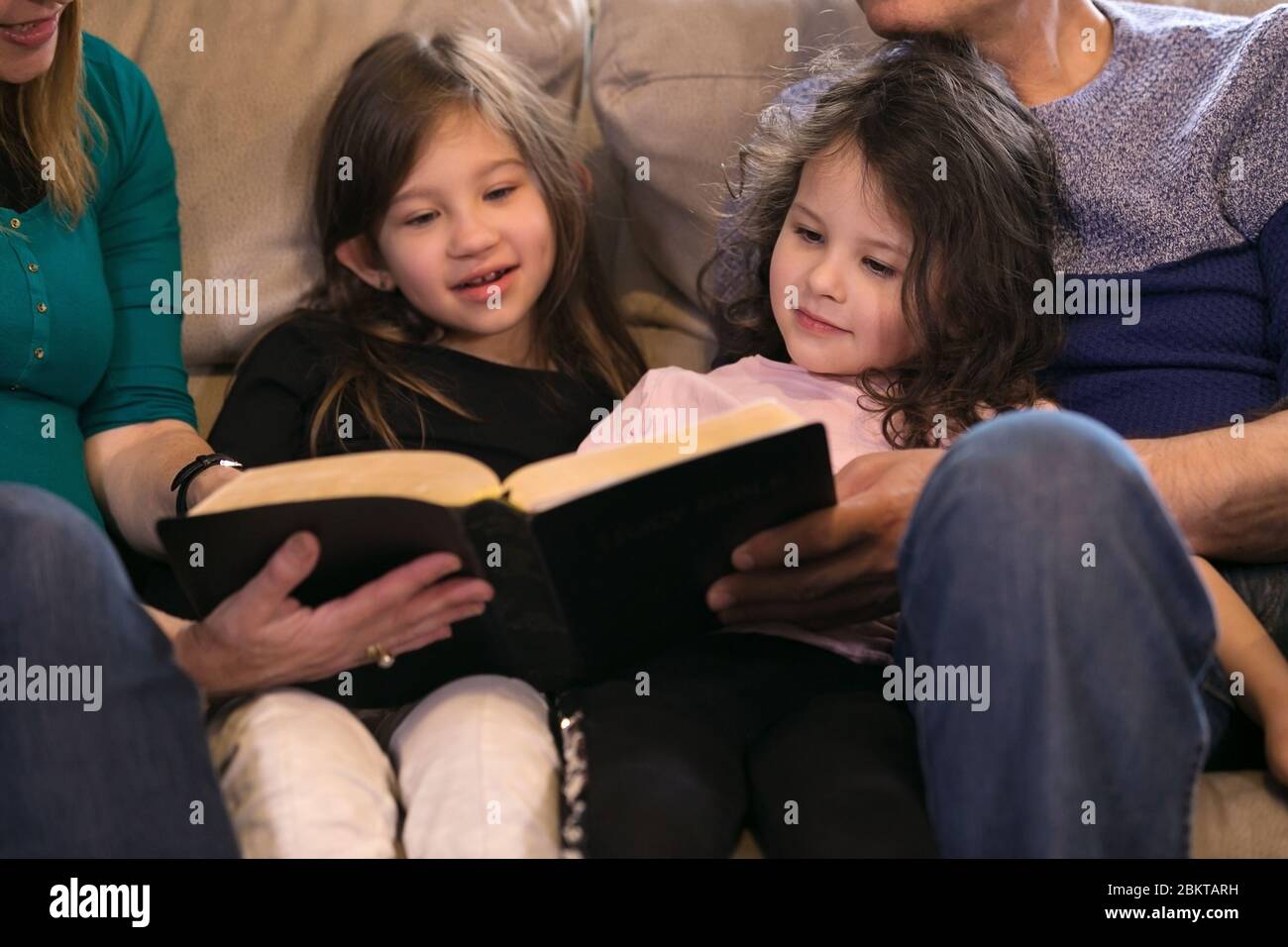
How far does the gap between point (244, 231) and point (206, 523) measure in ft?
2.59

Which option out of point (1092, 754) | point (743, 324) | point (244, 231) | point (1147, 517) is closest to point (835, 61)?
point (743, 324)

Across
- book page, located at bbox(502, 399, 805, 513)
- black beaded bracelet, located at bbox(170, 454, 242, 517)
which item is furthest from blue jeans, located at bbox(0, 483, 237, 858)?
black beaded bracelet, located at bbox(170, 454, 242, 517)

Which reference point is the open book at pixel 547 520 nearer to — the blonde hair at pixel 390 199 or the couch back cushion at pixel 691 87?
the blonde hair at pixel 390 199

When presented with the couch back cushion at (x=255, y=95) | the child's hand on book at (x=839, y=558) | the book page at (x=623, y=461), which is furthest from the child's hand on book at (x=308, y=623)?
the couch back cushion at (x=255, y=95)

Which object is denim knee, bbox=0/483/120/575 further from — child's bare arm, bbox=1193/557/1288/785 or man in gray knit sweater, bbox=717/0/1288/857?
child's bare arm, bbox=1193/557/1288/785

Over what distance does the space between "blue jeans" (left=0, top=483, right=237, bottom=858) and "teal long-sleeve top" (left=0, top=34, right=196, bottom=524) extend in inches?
17.9

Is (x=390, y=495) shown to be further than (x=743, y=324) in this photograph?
No

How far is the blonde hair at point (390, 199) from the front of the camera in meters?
1.63

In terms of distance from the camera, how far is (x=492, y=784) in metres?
1.12

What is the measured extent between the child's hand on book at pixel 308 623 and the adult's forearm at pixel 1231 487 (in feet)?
2.22

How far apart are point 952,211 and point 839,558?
45 centimetres

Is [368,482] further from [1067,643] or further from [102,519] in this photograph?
[102,519]

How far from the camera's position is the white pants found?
108 centimetres
